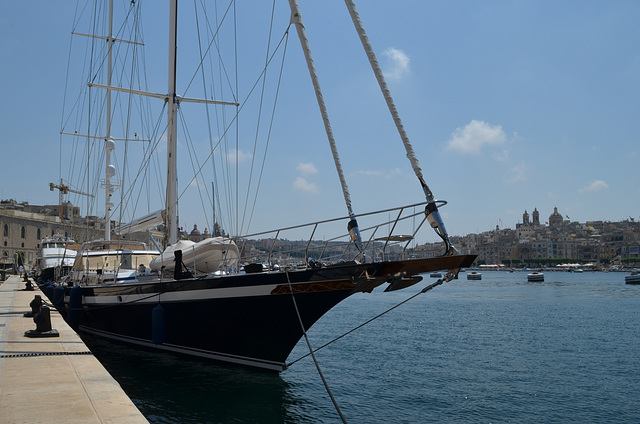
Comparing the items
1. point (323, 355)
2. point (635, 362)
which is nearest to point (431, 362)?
point (323, 355)

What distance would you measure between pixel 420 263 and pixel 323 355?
11482 millimetres

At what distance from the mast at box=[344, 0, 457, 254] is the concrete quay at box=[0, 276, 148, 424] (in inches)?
226

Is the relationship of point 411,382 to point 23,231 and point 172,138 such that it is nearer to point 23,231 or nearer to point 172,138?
point 172,138

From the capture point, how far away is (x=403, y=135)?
31.9 feet

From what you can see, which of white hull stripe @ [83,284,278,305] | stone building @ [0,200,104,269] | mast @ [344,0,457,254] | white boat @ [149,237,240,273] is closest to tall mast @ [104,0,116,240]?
white hull stripe @ [83,284,278,305]

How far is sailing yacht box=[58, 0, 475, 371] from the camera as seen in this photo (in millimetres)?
10352

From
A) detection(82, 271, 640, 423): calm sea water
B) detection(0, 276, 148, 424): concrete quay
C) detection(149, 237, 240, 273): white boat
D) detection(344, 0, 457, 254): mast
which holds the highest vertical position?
detection(344, 0, 457, 254): mast

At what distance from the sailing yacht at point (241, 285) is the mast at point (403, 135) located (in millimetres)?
19

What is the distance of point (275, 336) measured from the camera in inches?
496

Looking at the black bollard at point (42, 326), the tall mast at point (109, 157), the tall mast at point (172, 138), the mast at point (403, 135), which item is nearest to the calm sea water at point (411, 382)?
the black bollard at point (42, 326)

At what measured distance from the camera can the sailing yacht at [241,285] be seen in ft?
34.0

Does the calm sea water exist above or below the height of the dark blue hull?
below

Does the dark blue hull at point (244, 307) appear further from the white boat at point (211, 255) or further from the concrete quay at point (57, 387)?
the concrete quay at point (57, 387)

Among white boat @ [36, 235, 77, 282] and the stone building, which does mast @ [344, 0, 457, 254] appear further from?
the stone building
